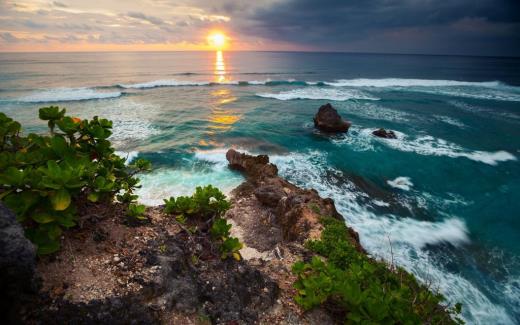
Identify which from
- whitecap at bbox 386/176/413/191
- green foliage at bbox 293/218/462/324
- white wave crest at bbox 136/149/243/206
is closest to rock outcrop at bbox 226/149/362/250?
white wave crest at bbox 136/149/243/206

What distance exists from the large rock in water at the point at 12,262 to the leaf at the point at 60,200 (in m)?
0.42

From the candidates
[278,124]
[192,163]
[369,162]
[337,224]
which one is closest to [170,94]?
[278,124]

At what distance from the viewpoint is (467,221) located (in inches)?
428

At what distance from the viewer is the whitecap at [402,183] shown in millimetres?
13261

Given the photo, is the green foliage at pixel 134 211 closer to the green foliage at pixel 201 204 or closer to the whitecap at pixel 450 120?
the green foliage at pixel 201 204

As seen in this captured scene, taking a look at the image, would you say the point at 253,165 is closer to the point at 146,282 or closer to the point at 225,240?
the point at 225,240

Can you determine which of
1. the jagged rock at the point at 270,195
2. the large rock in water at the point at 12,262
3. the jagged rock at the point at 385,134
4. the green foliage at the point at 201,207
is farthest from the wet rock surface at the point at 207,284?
the jagged rock at the point at 385,134

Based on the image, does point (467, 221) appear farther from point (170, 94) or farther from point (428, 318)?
point (170, 94)

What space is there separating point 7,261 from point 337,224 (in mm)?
6779

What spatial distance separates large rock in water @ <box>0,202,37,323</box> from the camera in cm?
225

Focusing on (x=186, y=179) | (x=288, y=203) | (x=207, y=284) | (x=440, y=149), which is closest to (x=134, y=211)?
(x=207, y=284)

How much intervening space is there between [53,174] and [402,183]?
46.9 feet

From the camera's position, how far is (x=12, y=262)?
2.29m

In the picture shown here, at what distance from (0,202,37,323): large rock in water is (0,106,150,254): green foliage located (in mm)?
481
